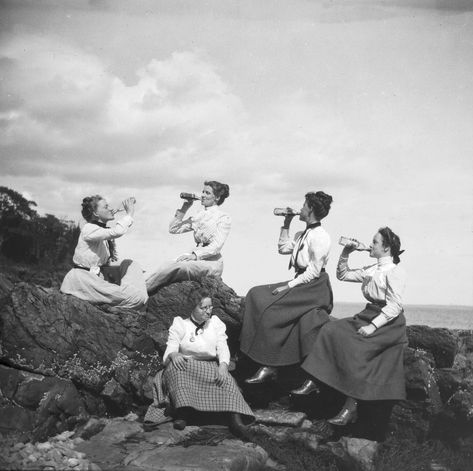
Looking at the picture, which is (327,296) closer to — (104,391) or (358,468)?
(358,468)

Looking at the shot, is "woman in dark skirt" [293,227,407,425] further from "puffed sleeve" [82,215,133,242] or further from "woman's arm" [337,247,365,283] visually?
"puffed sleeve" [82,215,133,242]

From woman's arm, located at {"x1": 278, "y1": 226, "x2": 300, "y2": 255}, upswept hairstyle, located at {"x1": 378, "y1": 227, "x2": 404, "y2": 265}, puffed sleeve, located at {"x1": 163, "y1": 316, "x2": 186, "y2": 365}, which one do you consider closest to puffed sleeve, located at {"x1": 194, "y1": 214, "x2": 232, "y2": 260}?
woman's arm, located at {"x1": 278, "y1": 226, "x2": 300, "y2": 255}

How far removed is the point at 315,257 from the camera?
6676mm

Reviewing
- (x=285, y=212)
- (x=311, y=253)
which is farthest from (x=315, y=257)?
→ (x=285, y=212)

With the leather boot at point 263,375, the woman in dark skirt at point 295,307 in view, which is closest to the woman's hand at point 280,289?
the woman in dark skirt at point 295,307

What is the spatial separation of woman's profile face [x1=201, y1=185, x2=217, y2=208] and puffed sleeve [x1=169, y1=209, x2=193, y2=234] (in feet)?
1.08

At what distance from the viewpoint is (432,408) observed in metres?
6.57

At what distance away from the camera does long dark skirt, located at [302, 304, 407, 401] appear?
6.11 metres

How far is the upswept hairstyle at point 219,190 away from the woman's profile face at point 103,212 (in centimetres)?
145

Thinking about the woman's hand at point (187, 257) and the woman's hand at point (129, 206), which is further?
the woman's hand at point (187, 257)

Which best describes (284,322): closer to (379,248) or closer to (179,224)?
(379,248)

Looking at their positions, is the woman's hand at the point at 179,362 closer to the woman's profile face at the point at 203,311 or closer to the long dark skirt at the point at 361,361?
the woman's profile face at the point at 203,311

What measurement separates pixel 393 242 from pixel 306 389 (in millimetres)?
2029

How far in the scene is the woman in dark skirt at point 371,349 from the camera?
6109 millimetres
